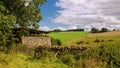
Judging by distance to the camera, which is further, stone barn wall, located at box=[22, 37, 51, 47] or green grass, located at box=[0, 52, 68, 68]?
stone barn wall, located at box=[22, 37, 51, 47]

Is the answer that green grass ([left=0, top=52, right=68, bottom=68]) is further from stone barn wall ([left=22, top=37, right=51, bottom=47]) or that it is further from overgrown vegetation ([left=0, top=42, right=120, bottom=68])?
stone barn wall ([left=22, top=37, right=51, bottom=47])

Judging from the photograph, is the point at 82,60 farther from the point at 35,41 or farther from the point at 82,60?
the point at 35,41

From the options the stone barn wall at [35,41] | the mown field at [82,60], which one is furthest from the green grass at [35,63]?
the stone barn wall at [35,41]

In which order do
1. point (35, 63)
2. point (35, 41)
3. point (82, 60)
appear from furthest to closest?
point (35, 41)
point (35, 63)
point (82, 60)

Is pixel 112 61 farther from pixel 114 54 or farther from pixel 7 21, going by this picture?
pixel 7 21

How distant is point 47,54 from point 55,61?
2.55 m

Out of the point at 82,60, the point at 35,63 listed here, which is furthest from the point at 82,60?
the point at 35,63

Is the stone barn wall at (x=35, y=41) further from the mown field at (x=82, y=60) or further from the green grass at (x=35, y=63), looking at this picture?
the mown field at (x=82, y=60)

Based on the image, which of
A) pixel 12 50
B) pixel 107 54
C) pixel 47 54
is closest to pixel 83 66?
pixel 107 54

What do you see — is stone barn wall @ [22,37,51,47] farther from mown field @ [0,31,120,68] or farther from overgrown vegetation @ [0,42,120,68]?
mown field @ [0,31,120,68]

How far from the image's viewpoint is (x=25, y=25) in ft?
109

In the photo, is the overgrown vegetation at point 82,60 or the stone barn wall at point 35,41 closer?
the overgrown vegetation at point 82,60

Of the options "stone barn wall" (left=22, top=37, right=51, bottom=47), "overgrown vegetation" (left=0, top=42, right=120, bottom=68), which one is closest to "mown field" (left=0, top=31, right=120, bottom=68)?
"overgrown vegetation" (left=0, top=42, right=120, bottom=68)

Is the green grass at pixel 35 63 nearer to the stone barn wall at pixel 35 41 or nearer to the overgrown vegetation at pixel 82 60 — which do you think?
the overgrown vegetation at pixel 82 60
